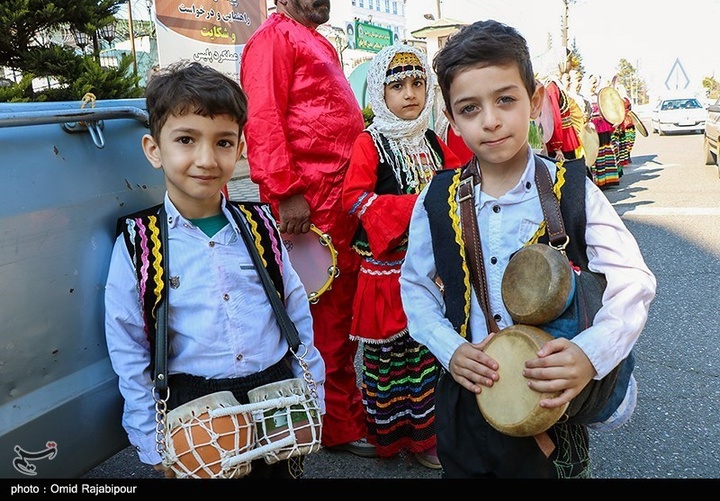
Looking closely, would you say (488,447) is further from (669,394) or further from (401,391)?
(669,394)

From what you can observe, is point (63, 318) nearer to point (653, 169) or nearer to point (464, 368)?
point (464, 368)

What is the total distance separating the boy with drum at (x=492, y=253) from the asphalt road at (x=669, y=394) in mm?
975

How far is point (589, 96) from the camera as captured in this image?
33.4 feet

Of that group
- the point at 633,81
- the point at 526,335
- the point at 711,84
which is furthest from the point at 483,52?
the point at 633,81

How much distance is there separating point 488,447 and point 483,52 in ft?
3.06

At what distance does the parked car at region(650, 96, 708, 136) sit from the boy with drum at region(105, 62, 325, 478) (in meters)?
22.7

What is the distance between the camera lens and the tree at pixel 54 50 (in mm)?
6578

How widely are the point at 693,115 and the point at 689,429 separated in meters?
21.6

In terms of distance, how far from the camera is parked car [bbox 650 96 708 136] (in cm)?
2119

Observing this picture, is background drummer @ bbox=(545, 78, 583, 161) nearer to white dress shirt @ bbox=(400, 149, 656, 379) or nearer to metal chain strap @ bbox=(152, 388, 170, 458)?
white dress shirt @ bbox=(400, 149, 656, 379)

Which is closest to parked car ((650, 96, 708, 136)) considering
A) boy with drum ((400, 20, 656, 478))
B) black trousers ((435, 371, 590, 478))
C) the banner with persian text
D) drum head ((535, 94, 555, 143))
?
the banner with persian text

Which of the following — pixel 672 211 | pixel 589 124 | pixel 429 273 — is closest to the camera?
pixel 429 273

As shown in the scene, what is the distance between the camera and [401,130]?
8.14ft

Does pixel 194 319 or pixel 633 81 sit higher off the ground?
pixel 633 81
